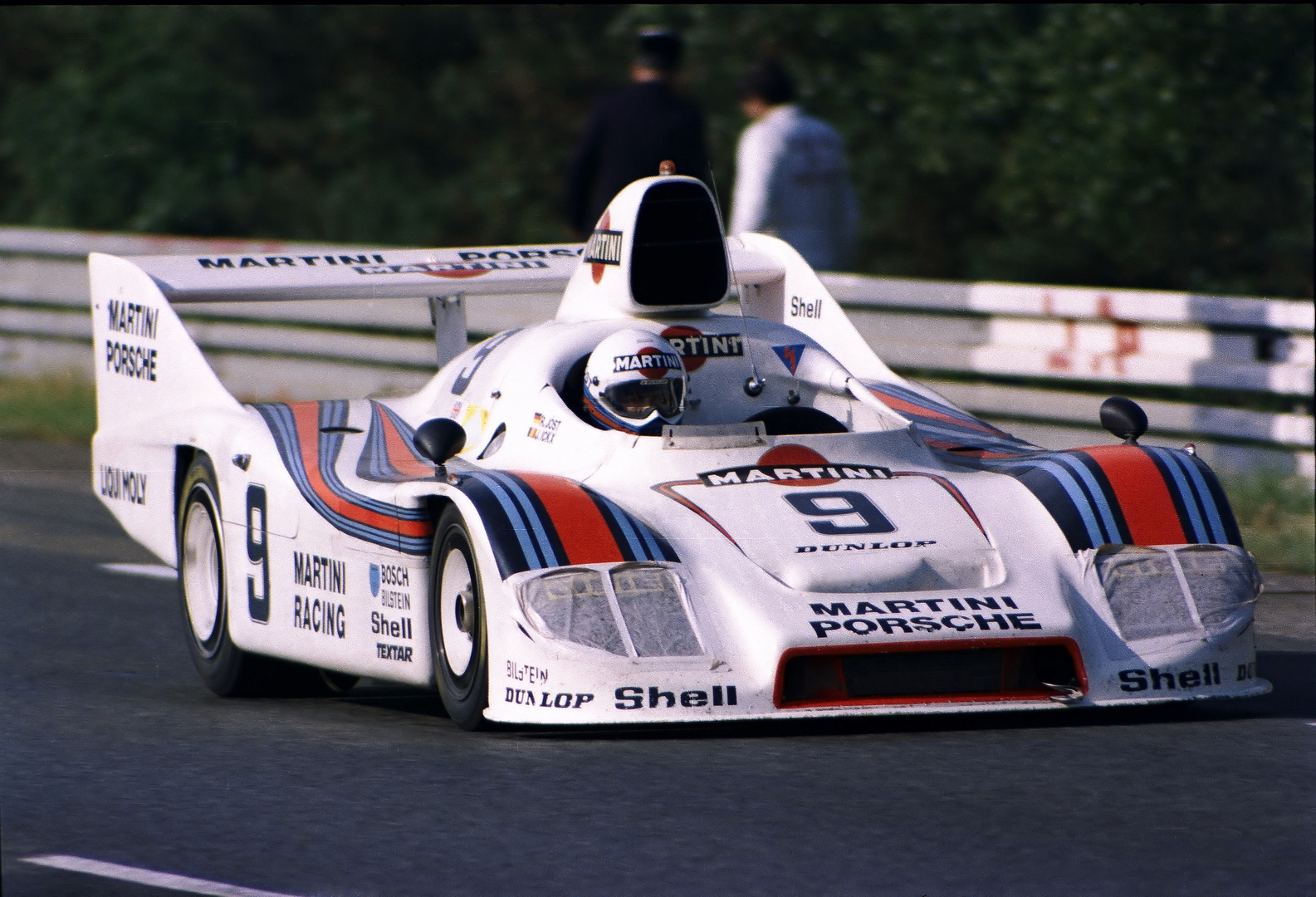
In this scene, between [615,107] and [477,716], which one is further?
[615,107]

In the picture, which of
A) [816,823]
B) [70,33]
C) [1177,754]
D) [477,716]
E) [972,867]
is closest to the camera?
[972,867]

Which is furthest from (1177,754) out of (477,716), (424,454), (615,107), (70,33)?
(70,33)

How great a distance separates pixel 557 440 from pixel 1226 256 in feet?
33.8

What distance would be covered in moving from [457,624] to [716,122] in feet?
44.0

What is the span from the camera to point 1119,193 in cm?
1567

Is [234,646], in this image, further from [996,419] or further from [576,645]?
[996,419]

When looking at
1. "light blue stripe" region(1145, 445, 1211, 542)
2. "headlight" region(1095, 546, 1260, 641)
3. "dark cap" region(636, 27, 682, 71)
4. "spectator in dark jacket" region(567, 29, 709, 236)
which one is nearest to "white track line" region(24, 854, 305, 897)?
"headlight" region(1095, 546, 1260, 641)

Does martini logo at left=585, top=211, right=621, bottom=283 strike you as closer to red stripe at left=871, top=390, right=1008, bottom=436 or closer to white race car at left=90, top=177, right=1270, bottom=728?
white race car at left=90, top=177, right=1270, bottom=728

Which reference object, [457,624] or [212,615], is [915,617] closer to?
[457,624]

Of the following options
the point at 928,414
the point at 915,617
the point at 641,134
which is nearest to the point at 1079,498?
the point at 915,617

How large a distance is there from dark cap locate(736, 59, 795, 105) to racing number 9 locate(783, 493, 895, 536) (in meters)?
4.94

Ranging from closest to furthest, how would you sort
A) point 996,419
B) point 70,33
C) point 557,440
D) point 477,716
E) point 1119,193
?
1. point 477,716
2. point 557,440
3. point 996,419
4. point 1119,193
5. point 70,33

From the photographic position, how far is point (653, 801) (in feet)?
17.8

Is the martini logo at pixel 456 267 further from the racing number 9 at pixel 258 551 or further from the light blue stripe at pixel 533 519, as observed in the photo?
the light blue stripe at pixel 533 519
